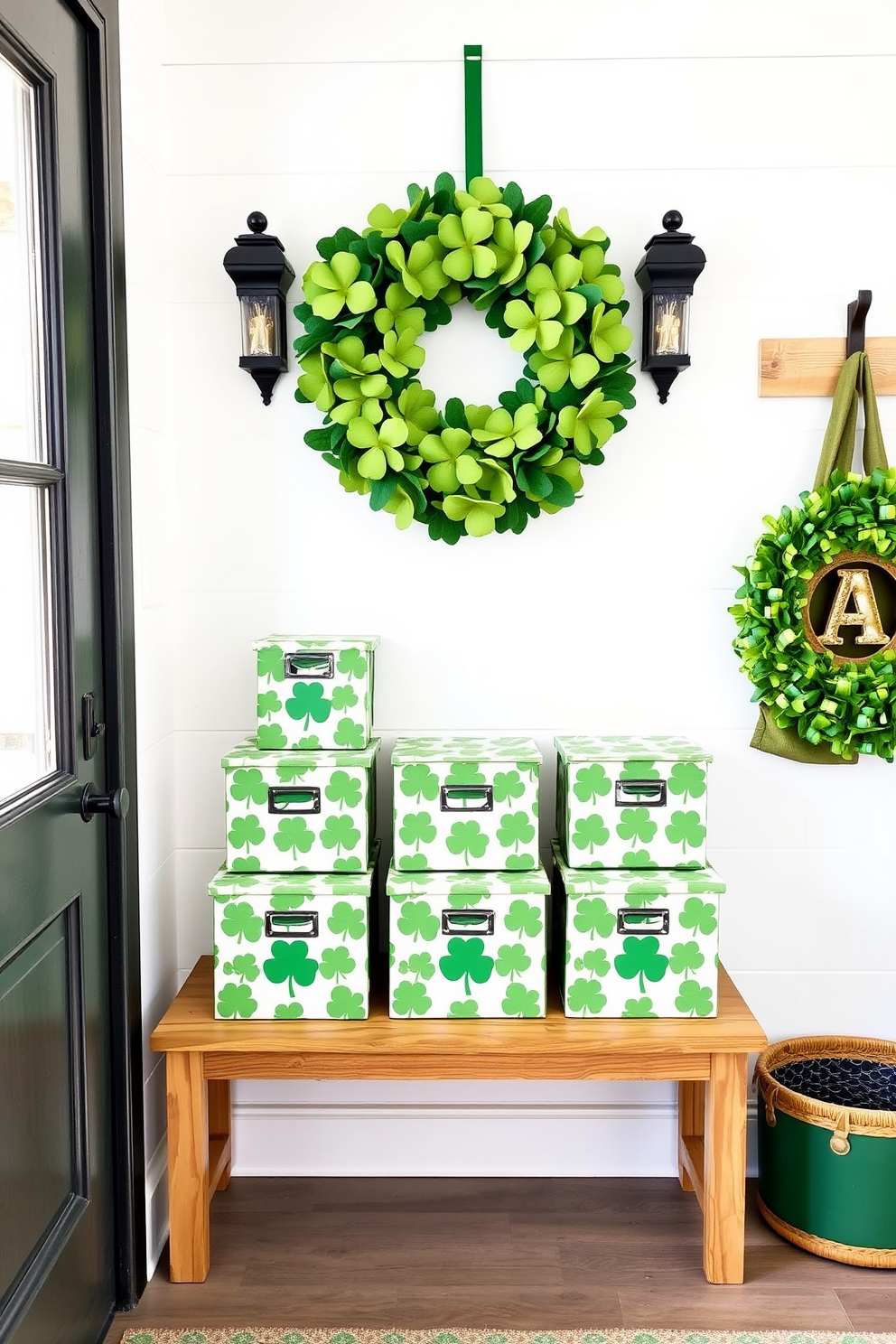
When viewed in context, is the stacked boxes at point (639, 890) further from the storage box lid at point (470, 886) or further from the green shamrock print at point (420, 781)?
the green shamrock print at point (420, 781)

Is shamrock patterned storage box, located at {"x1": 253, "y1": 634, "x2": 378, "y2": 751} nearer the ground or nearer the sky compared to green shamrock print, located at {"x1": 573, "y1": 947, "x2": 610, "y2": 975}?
nearer the sky

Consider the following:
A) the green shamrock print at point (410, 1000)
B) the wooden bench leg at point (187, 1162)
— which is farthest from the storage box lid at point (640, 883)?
the wooden bench leg at point (187, 1162)

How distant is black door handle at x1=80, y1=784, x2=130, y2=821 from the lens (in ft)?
6.03

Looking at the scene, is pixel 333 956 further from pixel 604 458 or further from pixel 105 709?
pixel 604 458

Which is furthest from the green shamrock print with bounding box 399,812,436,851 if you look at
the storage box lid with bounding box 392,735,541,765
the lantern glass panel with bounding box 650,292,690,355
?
the lantern glass panel with bounding box 650,292,690,355

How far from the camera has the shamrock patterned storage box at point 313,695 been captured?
2.15 m

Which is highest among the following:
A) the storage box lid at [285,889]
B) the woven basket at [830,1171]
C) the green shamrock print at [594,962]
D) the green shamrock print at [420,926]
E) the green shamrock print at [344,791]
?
the green shamrock print at [344,791]

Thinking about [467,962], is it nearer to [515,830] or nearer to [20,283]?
[515,830]

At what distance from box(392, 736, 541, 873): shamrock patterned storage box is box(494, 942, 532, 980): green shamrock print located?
15 centimetres

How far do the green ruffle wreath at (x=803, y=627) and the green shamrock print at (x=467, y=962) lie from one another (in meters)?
0.76

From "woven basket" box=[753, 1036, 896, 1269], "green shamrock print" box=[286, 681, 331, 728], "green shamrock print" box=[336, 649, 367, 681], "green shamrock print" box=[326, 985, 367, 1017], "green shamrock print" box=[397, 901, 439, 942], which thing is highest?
"green shamrock print" box=[336, 649, 367, 681]

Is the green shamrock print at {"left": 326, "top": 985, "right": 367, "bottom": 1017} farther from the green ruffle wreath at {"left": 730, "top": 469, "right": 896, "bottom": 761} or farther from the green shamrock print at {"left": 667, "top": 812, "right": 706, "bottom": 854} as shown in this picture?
the green ruffle wreath at {"left": 730, "top": 469, "right": 896, "bottom": 761}

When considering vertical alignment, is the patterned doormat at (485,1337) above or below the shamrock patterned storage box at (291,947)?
below

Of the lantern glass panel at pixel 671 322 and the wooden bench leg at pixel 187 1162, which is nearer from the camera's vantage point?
the wooden bench leg at pixel 187 1162
